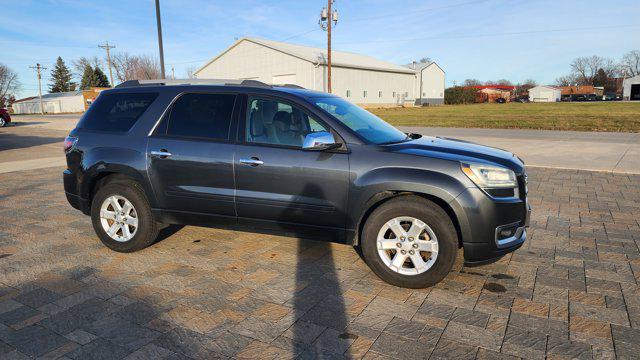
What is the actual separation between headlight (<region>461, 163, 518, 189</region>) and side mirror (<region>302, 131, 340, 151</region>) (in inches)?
43.8

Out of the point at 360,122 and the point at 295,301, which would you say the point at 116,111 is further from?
the point at 295,301

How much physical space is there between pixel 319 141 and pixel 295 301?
133 cm

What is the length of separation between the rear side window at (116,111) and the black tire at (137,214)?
2.00 feet

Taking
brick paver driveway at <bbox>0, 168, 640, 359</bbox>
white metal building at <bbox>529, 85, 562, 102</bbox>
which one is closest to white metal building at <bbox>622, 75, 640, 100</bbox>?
white metal building at <bbox>529, 85, 562, 102</bbox>

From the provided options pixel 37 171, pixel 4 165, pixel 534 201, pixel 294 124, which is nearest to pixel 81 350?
pixel 294 124

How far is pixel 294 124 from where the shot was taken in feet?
13.4

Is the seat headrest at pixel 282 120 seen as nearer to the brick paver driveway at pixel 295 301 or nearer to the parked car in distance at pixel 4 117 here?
the brick paver driveway at pixel 295 301

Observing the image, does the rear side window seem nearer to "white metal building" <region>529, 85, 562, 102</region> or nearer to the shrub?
the shrub

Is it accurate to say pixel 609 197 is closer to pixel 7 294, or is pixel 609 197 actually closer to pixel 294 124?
pixel 294 124

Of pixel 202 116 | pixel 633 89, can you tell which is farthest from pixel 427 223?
pixel 633 89

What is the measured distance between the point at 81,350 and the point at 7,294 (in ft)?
4.48

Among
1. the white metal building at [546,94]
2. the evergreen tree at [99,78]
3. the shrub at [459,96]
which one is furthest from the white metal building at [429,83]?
the evergreen tree at [99,78]

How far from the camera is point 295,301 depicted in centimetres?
343

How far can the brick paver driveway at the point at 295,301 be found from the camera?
2.80m
